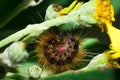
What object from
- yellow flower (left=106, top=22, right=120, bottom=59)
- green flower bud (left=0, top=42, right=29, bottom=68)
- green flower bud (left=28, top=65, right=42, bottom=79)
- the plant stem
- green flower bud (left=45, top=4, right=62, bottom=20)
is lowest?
yellow flower (left=106, top=22, right=120, bottom=59)

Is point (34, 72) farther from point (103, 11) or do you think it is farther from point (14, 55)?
point (103, 11)

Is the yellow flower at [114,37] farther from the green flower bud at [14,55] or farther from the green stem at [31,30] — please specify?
the green flower bud at [14,55]

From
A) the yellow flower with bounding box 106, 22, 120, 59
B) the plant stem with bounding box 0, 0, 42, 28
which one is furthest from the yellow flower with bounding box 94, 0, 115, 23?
the plant stem with bounding box 0, 0, 42, 28

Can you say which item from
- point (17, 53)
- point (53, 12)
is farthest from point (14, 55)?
point (53, 12)

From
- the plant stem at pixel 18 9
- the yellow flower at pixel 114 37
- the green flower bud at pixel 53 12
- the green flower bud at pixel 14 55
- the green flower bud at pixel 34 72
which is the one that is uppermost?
the plant stem at pixel 18 9

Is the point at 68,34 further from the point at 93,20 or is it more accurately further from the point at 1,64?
the point at 1,64

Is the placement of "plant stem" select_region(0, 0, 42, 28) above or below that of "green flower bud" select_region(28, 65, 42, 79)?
above

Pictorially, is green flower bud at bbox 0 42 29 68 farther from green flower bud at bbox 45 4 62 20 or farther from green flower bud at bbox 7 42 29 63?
green flower bud at bbox 45 4 62 20

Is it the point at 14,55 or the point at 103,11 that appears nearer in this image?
the point at 14,55

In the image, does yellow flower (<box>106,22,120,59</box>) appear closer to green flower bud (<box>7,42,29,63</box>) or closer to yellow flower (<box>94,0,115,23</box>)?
yellow flower (<box>94,0,115,23</box>)

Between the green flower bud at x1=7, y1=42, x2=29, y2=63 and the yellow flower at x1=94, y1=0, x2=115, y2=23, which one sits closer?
the green flower bud at x1=7, y1=42, x2=29, y2=63

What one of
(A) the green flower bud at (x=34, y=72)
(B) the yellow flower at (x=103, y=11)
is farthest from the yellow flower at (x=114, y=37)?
(A) the green flower bud at (x=34, y=72)
